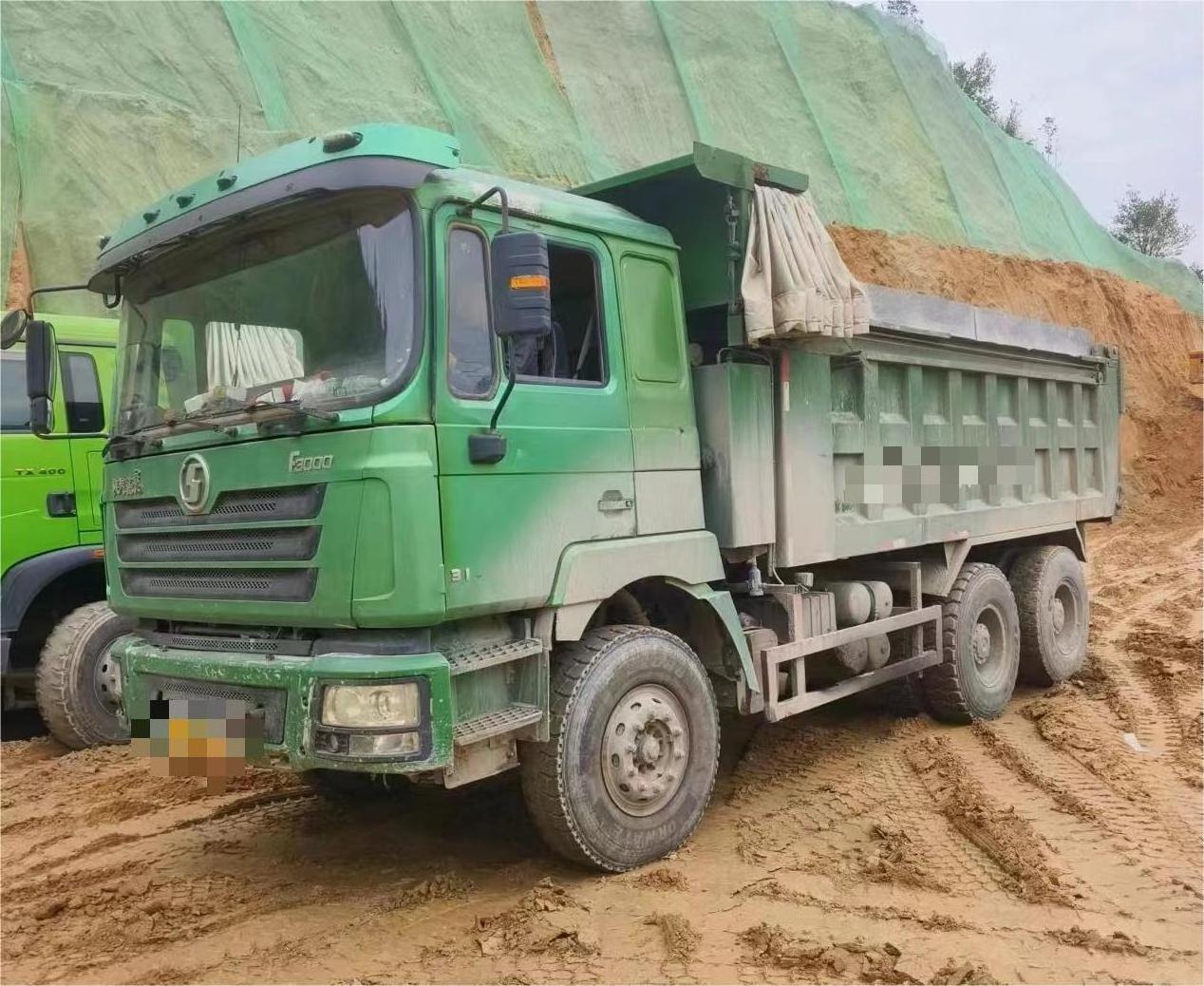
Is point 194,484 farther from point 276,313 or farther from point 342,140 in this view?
point 342,140

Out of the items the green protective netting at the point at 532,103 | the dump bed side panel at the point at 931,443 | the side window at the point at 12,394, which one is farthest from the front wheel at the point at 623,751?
the green protective netting at the point at 532,103

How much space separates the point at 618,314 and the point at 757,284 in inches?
27.8

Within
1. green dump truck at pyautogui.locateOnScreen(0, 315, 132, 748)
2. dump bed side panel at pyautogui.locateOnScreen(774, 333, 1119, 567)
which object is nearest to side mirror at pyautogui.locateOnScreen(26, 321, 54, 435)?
green dump truck at pyautogui.locateOnScreen(0, 315, 132, 748)

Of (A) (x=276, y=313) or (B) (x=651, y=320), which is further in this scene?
(B) (x=651, y=320)

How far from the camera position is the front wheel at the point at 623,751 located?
3850mm

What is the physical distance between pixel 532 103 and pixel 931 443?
16.2 meters

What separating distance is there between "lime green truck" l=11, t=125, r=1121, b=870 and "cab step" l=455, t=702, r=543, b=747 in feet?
0.05

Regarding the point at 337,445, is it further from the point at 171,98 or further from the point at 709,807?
the point at 171,98

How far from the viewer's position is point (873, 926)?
11.8 ft

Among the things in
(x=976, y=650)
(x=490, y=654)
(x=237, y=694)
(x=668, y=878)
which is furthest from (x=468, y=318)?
(x=976, y=650)

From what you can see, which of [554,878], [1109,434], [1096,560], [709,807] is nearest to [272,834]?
[554,878]

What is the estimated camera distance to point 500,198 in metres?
3.67

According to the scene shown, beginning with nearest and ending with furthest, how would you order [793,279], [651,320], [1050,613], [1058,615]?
[651,320], [793,279], [1050,613], [1058,615]

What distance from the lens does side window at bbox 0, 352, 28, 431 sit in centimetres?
610
